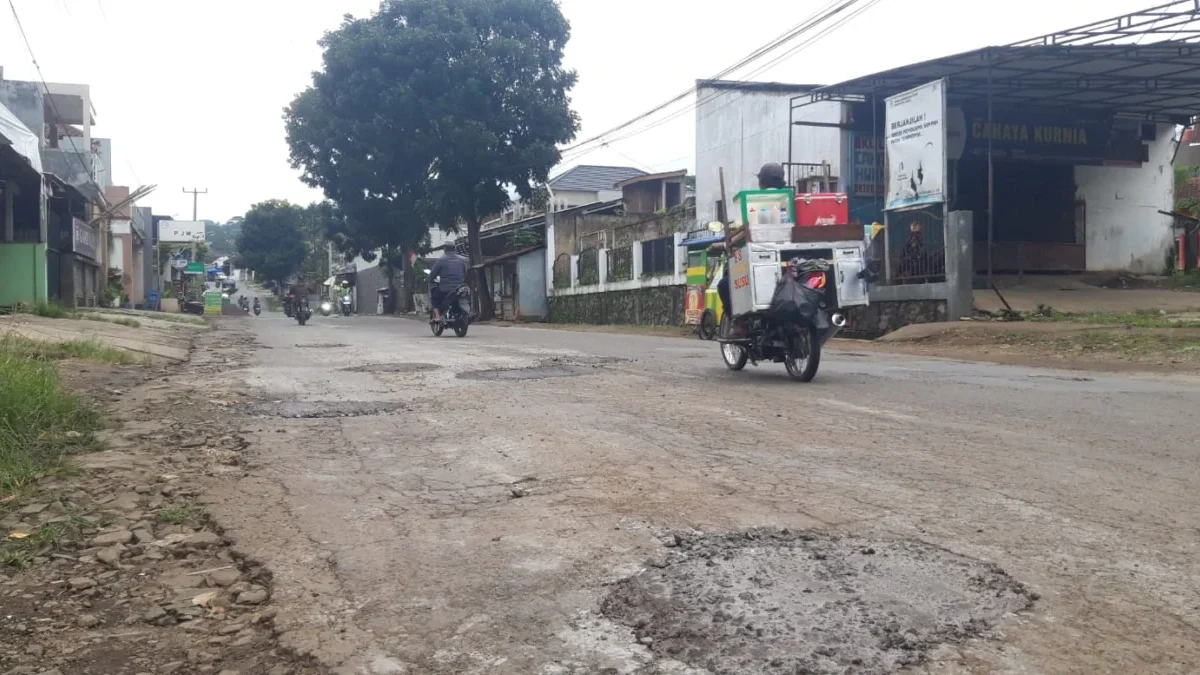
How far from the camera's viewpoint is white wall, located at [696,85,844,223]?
2345cm

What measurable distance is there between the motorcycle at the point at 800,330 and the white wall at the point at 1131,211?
16.3 meters

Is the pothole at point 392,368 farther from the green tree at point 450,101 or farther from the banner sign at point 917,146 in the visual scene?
the green tree at point 450,101

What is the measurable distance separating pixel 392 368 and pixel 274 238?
77.0 metres

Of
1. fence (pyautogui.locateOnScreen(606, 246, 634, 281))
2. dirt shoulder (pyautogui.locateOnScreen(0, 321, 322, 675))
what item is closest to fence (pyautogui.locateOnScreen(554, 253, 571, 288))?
fence (pyautogui.locateOnScreen(606, 246, 634, 281))

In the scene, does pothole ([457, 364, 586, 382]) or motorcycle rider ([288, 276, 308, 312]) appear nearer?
pothole ([457, 364, 586, 382])

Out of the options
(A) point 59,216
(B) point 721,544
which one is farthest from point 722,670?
(A) point 59,216

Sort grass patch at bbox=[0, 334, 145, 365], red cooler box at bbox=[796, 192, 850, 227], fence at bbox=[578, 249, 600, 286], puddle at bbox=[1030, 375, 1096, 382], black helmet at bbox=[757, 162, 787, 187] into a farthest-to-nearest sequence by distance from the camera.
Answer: fence at bbox=[578, 249, 600, 286]
red cooler box at bbox=[796, 192, 850, 227]
grass patch at bbox=[0, 334, 145, 365]
black helmet at bbox=[757, 162, 787, 187]
puddle at bbox=[1030, 375, 1096, 382]

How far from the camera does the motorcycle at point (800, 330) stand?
8453mm

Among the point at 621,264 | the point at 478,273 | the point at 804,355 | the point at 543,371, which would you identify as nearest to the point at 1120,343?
the point at 804,355

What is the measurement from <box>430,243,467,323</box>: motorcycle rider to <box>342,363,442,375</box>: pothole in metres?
6.80

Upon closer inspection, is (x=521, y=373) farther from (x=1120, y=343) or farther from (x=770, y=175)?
(x=1120, y=343)

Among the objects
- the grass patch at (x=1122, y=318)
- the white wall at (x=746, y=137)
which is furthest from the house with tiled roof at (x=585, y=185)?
the grass patch at (x=1122, y=318)


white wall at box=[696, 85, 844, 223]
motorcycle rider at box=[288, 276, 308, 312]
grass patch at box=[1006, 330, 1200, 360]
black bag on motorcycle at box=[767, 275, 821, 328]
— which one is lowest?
grass patch at box=[1006, 330, 1200, 360]

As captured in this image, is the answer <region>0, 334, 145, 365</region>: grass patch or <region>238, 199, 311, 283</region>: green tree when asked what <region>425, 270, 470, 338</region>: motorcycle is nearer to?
<region>0, 334, 145, 365</region>: grass patch
